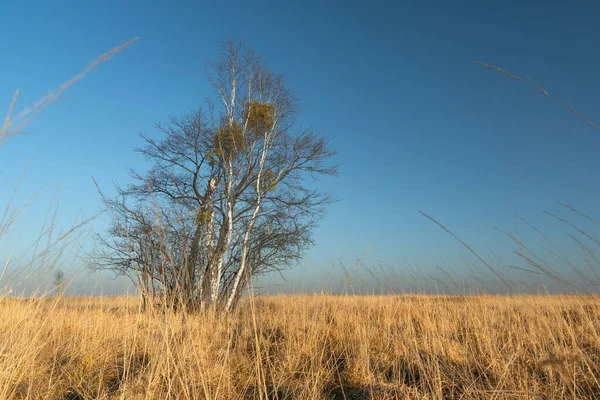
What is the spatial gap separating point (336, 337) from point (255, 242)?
6099 millimetres

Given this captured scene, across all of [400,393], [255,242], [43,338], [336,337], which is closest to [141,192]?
[255,242]

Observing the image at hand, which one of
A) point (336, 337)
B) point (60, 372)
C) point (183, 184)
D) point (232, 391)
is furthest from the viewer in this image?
point (183, 184)

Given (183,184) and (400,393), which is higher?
(183,184)

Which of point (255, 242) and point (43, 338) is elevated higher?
point (255, 242)

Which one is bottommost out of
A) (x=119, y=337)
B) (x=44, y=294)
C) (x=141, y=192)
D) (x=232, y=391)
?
(x=232, y=391)

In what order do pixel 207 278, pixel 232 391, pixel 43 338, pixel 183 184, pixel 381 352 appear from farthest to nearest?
pixel 183 184 → pixel 207 278 → pixel 43 338 → pixel 381 352 → pixel 232 391

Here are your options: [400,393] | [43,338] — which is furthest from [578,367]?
[43,338]

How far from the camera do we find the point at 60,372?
3.50 meters

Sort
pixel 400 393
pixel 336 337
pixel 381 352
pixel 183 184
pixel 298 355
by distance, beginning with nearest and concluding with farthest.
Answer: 1. pixel 400 393
2. pixel 298 355
3. pixel 381 352
4. pixel 336 337
5. pixel 183 184

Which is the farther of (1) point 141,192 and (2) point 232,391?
(1) point 141,192

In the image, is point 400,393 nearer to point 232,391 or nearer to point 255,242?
point 232,391

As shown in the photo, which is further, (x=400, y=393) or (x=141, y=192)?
(x=141, y=192)

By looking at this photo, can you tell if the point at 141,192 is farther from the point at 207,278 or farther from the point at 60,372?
the point at 60,372

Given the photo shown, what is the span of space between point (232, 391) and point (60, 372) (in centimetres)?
168
